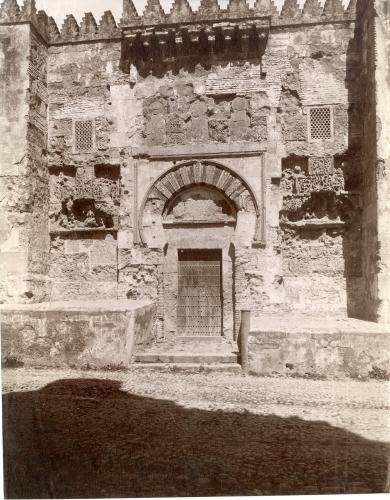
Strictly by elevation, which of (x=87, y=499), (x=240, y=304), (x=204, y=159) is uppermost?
(x=204, y=159)

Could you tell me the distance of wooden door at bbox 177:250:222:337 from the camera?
30.1ft

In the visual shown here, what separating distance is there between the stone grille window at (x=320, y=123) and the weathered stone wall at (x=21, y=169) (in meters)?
5.56

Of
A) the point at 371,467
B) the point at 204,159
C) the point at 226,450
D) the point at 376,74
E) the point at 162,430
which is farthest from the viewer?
the point at 204,159

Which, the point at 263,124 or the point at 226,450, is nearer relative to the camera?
the point at 226,450

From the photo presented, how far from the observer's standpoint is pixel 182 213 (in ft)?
30.9

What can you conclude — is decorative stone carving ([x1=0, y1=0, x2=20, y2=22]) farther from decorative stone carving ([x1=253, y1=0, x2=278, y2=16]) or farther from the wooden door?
the wooden door

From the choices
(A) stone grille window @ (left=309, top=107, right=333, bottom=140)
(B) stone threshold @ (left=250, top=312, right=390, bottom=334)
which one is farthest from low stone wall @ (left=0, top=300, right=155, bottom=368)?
(A) stone grille window @ (left=309, top=107, right=333, bottom=140)

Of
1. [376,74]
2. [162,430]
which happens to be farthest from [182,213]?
[162,430]

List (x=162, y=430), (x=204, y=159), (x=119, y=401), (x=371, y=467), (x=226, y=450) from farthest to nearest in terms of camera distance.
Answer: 1. (x=204, y=159)
2. (x=119, y=401)
3. (x=162, y=430)
4. (x=226, y=450)
5. (x=371, y=467)

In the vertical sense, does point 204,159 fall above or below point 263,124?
below

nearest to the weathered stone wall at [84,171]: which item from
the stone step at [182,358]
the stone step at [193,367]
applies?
the stone step at [182,358]

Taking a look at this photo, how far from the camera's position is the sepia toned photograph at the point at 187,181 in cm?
765

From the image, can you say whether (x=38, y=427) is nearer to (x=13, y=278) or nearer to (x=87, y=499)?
(x=87, y=499)

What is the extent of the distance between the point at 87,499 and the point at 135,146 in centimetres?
715
